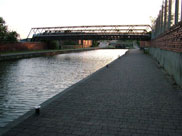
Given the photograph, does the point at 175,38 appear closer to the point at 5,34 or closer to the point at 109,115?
the point at 109,115

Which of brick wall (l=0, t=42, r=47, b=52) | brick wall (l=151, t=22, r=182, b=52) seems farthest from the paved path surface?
brick wall (l=0, t=42, r=47, b=52)

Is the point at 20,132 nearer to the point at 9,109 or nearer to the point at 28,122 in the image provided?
the point at 28,122

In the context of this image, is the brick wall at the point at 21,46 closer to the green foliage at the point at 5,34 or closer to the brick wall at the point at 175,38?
the green foliage at the point at 5,34

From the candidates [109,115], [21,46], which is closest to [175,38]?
[109,115]

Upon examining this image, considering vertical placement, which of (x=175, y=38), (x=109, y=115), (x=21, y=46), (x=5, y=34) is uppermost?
(x=5, y=34)

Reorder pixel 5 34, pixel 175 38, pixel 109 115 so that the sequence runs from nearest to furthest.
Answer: pixel 109 115, pixel 175 38, pixel 5 34

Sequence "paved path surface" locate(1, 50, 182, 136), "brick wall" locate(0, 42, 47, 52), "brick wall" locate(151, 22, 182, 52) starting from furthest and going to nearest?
"brick wall" locate(0, 42, 47, 52)
"brick wall" locate(151, 22, 182, 52)
"paved path surface" locate(1, 50, 182, 136)

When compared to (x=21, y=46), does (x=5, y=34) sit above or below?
above

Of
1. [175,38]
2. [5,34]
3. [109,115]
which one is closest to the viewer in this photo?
[109,115]

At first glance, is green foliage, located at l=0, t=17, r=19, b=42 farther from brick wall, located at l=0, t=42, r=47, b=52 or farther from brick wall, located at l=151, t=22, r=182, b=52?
brick wall, located at l=151, t=22, r=182, b=52

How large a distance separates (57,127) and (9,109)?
329 centimetres

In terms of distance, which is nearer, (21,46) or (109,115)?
(109,115)

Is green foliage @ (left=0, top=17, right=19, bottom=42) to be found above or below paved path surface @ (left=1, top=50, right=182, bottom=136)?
above

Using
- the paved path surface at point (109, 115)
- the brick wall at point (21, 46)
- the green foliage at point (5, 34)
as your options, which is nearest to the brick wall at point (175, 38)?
the paved path surface at point (109, 115)
